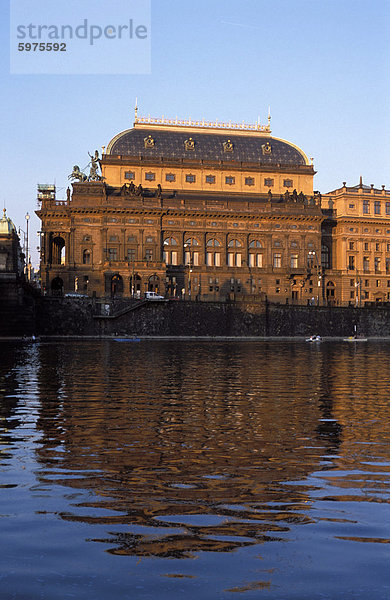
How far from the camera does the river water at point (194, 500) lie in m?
7.23

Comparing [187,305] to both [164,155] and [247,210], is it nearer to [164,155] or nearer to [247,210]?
[247,210]

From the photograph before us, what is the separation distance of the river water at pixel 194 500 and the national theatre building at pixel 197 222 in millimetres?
101506

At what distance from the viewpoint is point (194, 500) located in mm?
10508

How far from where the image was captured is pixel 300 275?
138 m

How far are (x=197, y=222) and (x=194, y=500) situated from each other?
417 feet

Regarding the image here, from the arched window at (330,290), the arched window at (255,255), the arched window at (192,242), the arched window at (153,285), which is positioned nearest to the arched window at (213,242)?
the arched window at (192,242)

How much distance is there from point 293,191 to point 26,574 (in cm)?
13756

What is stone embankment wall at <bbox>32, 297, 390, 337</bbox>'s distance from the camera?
356ft

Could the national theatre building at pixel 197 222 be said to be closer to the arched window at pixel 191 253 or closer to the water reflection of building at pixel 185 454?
the arched window at pixel 191 253

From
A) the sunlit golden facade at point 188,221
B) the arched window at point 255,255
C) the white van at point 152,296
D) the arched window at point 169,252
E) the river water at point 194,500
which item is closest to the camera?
the river water at point 194,500

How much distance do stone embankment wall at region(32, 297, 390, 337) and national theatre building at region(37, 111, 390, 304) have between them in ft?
18.6

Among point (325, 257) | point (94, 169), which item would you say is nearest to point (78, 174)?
point (94, 169)

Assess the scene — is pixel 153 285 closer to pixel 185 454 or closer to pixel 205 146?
pixel 205 146

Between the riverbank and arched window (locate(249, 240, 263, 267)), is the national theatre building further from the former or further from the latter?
the riverbank
